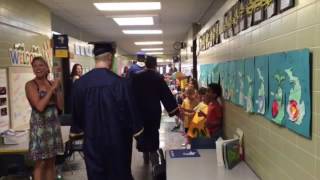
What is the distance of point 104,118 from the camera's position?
9.32 feet

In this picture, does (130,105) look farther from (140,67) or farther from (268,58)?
(140,67)

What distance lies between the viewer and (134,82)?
479 cm

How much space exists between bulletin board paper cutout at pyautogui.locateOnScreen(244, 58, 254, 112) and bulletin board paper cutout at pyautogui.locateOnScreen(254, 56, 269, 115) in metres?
0.12

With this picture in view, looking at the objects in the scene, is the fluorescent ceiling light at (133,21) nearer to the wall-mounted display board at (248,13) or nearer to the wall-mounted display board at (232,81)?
the wall-mounted display board at (248,13)

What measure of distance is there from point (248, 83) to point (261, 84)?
0.40 m

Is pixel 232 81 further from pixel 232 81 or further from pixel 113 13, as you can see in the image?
pixel 113 13

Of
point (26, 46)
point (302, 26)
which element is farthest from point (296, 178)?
point (26, 46)

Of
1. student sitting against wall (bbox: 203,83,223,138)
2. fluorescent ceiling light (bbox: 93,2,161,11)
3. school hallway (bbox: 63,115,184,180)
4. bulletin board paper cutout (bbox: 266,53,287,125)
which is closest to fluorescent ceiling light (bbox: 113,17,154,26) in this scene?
fluorescent ceiling light (bbox: 93,2,161,11)

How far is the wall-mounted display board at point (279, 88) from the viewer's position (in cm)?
178

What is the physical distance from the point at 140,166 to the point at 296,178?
3.71 meters

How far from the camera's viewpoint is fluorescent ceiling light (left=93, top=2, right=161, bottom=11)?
603cm

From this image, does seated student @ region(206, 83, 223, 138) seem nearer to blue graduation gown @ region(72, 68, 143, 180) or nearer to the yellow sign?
blue graduation gown @ region(72, 68, 143, 180)

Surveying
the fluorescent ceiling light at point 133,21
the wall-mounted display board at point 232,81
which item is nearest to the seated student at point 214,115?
the wall-mounted display board at point 232,81

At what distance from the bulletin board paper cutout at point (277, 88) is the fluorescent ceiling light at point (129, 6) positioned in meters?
4.06
